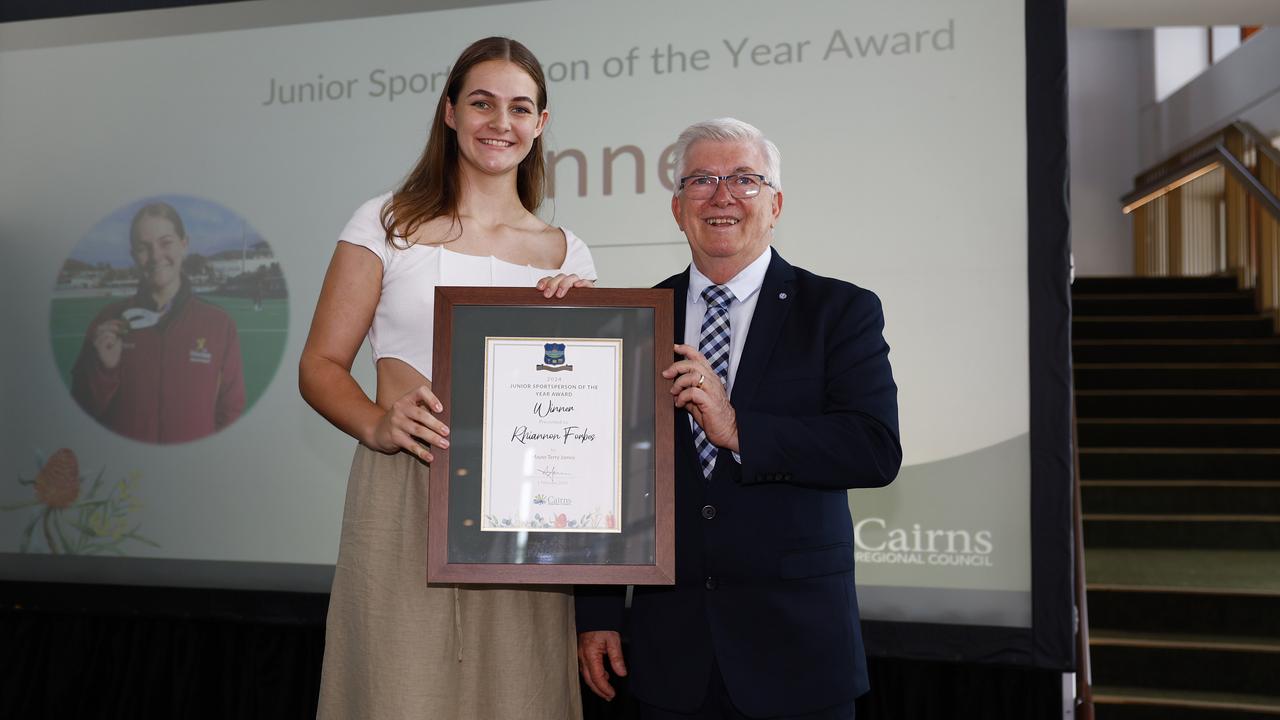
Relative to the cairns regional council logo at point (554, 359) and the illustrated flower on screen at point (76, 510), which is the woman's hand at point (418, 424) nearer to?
the cairns regional council logo at point (554, 359)

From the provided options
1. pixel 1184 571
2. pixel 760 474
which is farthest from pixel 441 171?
pixel 1184 571

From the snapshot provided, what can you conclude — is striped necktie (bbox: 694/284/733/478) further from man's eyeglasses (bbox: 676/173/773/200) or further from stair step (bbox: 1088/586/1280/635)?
stair step (bbox: 1088/586/1280/635)

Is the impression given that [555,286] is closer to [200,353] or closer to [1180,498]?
[200,353]

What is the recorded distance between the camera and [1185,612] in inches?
141

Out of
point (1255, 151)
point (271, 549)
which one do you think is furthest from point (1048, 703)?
point (1255, 151)

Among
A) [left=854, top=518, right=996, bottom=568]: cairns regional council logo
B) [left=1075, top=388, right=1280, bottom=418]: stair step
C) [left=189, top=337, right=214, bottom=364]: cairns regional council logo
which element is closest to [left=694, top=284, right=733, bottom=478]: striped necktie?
[left=854, top=518, right=996, bottom=568]: cairns regional council logo

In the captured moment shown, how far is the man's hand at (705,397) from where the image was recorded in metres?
1.50

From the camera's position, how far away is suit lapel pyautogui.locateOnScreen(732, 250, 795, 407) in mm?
1608

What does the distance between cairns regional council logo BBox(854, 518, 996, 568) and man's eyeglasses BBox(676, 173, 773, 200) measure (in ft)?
5.21

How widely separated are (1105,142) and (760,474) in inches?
436

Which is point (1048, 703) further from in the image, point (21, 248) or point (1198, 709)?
point (21, 248)

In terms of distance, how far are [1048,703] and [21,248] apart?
13.0 ft

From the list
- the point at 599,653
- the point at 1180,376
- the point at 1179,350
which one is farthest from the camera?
the point at 1179,350

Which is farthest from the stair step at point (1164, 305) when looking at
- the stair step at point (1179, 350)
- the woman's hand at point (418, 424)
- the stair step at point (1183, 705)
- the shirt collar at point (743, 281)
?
the woman's hand at point (418, 424)
